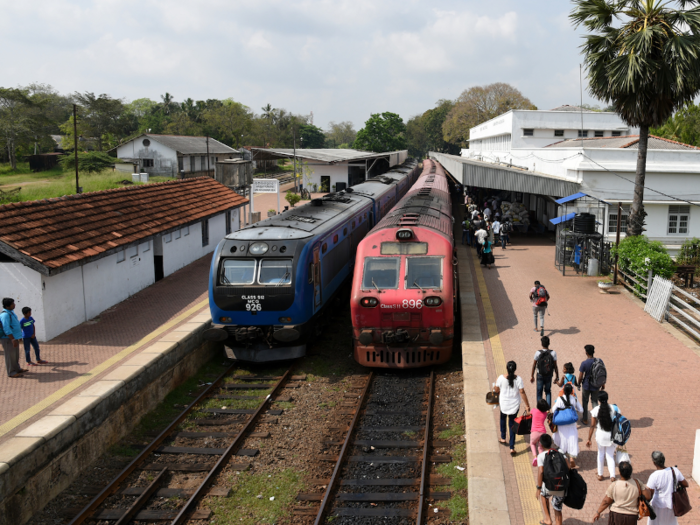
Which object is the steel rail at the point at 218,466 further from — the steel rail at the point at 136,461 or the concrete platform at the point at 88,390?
the concrete platform at the point at 88,390

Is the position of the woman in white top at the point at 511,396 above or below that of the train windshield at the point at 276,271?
below

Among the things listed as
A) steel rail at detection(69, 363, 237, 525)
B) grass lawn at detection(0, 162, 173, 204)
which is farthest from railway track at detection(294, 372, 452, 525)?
grass lawn at detection(0, 162, 173, 204)

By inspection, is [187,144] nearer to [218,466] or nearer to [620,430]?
[218,466]

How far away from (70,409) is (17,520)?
68.9 inches

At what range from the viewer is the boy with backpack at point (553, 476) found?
21.0 ft

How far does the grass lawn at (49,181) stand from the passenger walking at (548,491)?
32.8m

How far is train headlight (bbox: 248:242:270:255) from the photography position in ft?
40.7

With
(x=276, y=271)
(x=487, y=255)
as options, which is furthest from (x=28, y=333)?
(x=487, y=255)

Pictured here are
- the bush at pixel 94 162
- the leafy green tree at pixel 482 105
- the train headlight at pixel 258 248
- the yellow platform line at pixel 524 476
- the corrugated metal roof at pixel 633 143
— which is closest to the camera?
the yellow platform line at pixel 524 476

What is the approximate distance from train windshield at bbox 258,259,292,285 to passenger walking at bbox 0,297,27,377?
449cm

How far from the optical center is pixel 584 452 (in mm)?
8320

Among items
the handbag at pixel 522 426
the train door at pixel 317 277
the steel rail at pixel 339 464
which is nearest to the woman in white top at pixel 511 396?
the handbag at pixel 522 426

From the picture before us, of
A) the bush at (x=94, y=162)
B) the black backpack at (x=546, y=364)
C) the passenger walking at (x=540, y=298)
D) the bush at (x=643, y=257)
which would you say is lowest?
the black backpack at (x=546, y=364)

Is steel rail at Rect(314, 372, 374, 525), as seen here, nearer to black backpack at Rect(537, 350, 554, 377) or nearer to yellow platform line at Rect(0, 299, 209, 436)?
black backpack at Rect(537, 350, 554, 377)
